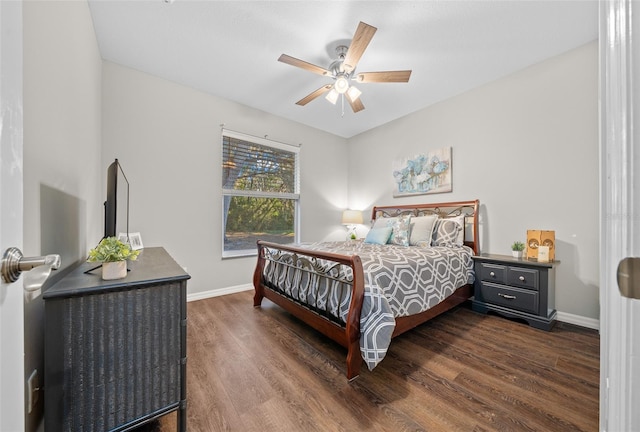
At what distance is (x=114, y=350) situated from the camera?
42.9 inches

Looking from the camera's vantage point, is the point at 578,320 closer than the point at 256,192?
Yes

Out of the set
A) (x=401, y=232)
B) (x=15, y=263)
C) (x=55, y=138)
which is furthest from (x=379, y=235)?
(x=15, y=263)

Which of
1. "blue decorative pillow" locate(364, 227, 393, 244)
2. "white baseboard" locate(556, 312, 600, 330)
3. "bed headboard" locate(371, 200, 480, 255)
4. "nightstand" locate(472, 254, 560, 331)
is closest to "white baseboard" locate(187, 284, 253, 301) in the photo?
"blue decorative pillow" locate(364, 227, 393, 244)

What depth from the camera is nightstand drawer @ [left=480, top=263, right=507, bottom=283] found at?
2.66 metres

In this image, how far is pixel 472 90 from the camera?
10.7 feet

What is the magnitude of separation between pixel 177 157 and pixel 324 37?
2.20m

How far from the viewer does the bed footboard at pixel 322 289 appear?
5.63 ft

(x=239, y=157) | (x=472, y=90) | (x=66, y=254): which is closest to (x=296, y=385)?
(x=66, y=254)

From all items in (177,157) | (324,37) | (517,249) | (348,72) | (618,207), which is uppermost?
(324,37)

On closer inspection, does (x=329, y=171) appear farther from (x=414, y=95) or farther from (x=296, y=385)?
(x=296, y=385)

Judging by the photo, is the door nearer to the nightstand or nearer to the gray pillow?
the gray pillow

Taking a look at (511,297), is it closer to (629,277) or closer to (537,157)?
(537,157)

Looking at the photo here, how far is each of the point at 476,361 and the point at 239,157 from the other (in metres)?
3.55

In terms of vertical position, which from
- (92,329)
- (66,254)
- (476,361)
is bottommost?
(476,361)
